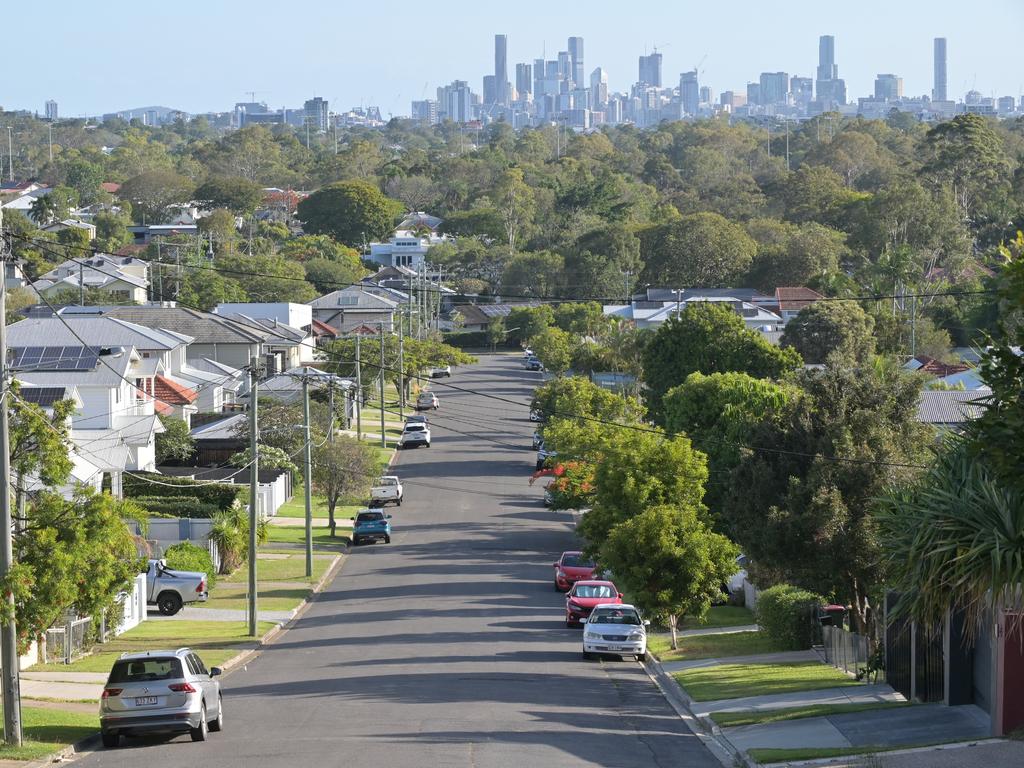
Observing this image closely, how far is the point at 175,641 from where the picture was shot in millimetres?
36000

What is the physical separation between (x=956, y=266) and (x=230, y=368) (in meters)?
69.5

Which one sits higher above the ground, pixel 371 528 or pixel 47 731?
pixel 47 731

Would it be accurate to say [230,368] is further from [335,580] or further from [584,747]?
[584,747]

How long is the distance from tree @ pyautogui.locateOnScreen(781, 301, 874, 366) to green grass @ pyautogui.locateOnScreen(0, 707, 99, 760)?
69460mm

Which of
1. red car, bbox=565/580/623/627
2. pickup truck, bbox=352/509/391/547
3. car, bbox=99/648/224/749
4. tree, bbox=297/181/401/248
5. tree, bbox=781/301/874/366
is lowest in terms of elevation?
pickup truck, bbox=352/509/391/547

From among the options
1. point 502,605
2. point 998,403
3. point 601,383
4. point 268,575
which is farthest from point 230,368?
point 998,403

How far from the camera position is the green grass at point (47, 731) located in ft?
70.6

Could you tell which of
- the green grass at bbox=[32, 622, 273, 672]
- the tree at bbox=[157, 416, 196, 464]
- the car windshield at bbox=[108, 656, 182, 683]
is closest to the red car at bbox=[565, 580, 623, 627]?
the green grass at bbox=[32, 622, 273, 672]

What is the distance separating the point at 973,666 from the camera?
2423 cm

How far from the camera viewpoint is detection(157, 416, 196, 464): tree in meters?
61.8

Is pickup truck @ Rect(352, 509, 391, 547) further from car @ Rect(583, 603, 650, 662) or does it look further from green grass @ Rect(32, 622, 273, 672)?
car @ Rect(583, 603, 650, 662)

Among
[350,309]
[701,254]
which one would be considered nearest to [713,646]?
[350,309]

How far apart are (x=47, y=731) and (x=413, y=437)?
60.3 metres

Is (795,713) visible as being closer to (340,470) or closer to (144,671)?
(144,671)
